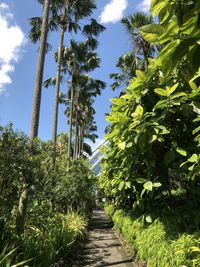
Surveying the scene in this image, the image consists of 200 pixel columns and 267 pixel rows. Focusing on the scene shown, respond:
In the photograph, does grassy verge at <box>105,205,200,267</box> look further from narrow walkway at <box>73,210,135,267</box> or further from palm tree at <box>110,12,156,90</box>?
palm tree at <box>110,12,156,90</box>

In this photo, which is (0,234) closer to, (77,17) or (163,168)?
(163,168)

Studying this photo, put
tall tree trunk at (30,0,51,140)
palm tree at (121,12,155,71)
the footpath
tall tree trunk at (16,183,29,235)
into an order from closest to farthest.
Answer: tall tree trunk at (16,183,29,235), the footpath, tall tree trunk at (30,0,51,140), palm tree at (121,12,155,71)

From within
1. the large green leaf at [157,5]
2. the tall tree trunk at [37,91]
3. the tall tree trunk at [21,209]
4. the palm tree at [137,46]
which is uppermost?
the palm tree at [137,46]

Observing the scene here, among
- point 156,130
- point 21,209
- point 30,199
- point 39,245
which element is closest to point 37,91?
point 30,199

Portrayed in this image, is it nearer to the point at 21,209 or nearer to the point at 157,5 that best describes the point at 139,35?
the point at 21,209

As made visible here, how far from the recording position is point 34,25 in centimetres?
1617

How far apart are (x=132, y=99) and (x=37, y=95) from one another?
5452 millimetres

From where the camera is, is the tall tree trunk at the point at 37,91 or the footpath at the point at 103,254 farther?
the tall tree trunk at the point at 37,91

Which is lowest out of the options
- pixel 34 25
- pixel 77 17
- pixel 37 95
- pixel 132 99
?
pixel 132 99

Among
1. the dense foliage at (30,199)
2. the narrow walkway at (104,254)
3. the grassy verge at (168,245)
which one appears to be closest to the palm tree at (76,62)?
the narrow walkway at (104,254)

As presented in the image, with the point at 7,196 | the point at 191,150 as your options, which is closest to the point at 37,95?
the point at 7,196

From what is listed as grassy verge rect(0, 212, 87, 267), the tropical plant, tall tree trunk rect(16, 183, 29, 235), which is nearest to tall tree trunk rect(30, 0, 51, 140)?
tall tree trunk rect(16, 183, 29, 235)

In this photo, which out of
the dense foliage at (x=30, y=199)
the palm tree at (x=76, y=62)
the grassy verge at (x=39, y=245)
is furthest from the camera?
the palm tree at (x=76, y=62)

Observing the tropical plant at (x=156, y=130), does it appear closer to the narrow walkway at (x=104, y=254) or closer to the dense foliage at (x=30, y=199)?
the dense foliage at (x=30, y=199)
